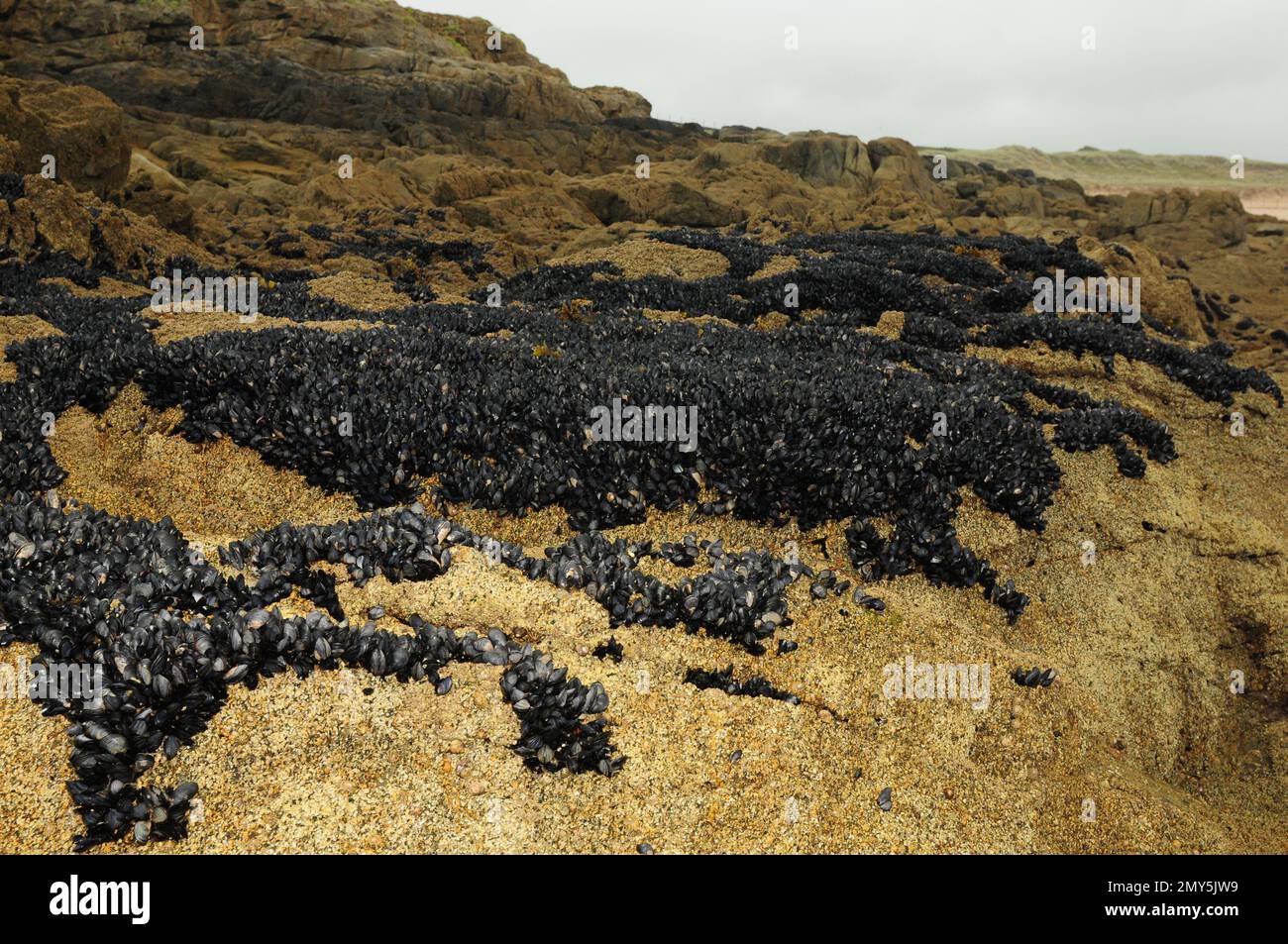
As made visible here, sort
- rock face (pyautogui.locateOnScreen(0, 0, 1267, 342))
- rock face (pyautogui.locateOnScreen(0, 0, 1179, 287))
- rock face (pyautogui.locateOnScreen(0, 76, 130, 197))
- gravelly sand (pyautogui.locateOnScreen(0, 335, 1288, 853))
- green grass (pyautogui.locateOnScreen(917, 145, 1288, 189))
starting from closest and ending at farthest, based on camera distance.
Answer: gravelly sand (pyautogui.locateOnScreen(0, 335, 1288, 853)) < rock face (pyautogui.locateOnScreen(0, 76, 130, 197)) < rock face (pyautogui.locateOnScreen(0, 0, 1267, 342)) < rock face (pyautogui.locateOnScreen(0, 0, 1179, 287)) < green grass (pyautogui.locateOnScreen(917, 145, 1288, 189))

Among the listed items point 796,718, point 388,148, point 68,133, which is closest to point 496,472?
point 796,718

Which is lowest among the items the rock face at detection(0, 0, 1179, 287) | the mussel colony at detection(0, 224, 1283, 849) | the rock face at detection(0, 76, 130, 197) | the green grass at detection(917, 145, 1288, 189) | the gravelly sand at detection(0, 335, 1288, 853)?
the gravelly sand at detection(0, 335, 1288, 853)

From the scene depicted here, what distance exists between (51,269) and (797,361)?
16.8m

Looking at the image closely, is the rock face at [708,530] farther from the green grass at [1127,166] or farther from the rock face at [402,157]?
the green grass at [1127,166]

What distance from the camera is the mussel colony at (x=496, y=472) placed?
4.88 m

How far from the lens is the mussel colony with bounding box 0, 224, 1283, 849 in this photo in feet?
16.0

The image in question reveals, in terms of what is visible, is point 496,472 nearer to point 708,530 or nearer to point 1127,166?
point 708,530

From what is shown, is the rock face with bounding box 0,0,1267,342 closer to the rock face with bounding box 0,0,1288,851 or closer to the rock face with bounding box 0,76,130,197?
the rock face with bounding box 0,76,130,197

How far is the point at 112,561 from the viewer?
5.51 meters

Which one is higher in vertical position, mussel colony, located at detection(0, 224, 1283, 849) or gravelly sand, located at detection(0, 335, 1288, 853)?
mussel colony, located at detection(0, 224, 1283, 849)

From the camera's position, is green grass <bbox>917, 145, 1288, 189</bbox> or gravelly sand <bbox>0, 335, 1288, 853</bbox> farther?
green grass <bbox>917, 145, 1288, 189</bbox>

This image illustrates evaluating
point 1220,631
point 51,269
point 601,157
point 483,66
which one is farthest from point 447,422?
point 483,66

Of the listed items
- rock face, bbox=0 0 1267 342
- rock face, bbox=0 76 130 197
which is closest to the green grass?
rock face, bbox=0 0 1267 342

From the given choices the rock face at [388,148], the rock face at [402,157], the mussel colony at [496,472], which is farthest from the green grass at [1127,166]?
the mussel colony at [496,472]
